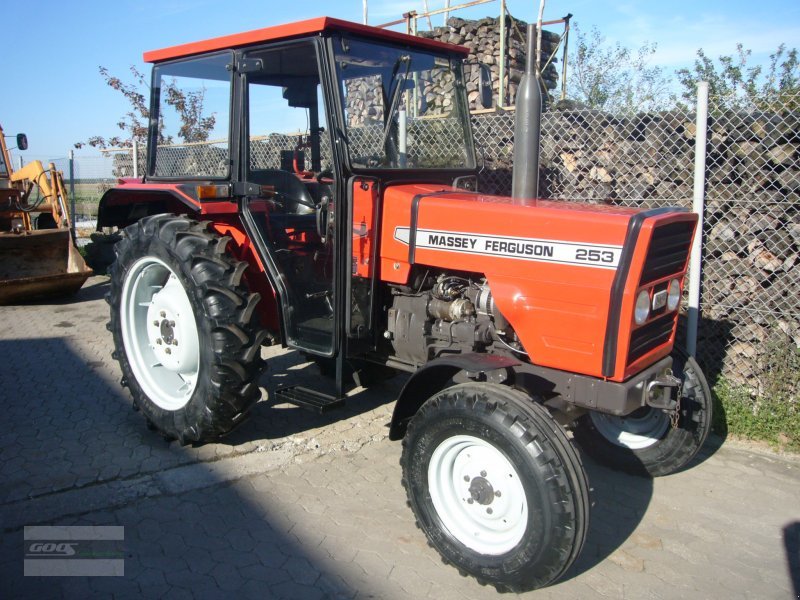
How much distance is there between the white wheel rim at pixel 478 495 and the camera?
280 centimetres

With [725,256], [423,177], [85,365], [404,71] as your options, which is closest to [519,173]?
[423,177]

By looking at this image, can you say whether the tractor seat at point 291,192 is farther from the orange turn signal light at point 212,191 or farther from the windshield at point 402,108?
the windshield at point 402,108

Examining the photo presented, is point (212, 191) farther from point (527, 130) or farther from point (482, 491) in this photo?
point (482, 491)

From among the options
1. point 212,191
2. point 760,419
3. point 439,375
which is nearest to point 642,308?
point 439,375

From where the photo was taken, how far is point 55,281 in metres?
7.97

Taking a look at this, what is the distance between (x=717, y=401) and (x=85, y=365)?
5.24 meters

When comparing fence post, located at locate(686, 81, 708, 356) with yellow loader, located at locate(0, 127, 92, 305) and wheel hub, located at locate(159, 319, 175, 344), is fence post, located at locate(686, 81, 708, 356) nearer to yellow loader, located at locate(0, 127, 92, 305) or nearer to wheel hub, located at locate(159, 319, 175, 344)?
wheel hub, located at locate(159, 319, 175, 344)

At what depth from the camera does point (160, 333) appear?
4.14 meters

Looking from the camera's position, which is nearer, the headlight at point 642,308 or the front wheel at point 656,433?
the headlight at point 642,308

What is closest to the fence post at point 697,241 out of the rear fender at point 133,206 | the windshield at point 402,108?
the windshield at point 402,108

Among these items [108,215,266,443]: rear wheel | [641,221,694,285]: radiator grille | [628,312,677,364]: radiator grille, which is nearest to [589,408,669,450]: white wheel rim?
[628,312,677,364]: radiator grille

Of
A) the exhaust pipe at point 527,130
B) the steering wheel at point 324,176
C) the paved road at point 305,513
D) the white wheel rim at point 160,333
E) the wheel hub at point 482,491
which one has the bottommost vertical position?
the paved road at point 305,513

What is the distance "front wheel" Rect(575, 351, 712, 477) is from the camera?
366 cm

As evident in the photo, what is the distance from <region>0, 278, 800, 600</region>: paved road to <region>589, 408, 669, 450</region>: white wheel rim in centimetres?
22
